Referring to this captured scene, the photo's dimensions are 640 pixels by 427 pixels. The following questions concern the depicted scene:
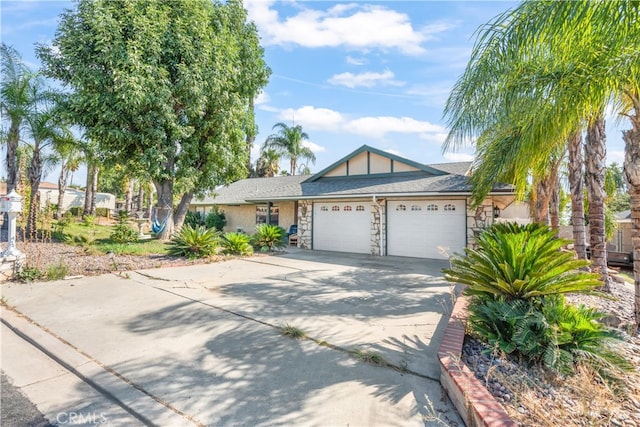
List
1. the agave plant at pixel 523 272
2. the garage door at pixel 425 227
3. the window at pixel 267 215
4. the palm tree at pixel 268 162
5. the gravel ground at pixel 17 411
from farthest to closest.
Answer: the palm tree at pixel 268 162
the window at pixel 267 215
the garage door at pixel 425 227
the agave plant at pixel 523 272
the gravel ground at pixel 17 411

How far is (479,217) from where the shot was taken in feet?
38.3

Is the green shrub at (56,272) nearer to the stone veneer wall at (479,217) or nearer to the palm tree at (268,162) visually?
the stone veneer wall at (479,217)

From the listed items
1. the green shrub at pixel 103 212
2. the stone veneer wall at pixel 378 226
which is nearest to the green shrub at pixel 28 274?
the stone veneer wall at pixel 378 226

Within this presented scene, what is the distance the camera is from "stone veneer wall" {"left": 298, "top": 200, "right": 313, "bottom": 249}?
50.6ft

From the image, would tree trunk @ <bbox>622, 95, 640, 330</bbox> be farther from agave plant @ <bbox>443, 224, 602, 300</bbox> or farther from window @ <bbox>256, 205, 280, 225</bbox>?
window @ <bbox>256, 205, 280, 225</bbox>

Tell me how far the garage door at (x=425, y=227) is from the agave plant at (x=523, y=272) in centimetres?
767

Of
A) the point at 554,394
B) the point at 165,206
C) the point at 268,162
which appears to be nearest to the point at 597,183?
the point at 554,394

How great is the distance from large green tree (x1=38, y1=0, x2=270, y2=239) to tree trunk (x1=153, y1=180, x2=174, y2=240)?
5 centimetres

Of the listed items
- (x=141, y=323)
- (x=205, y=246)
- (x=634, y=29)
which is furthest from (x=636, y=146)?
(x=205, y=246)

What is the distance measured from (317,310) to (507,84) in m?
4.60

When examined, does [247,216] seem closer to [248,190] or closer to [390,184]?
[248,190]

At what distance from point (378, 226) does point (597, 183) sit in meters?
7.49

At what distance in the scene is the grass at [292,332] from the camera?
4477 mm

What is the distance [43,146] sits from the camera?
15.2m
